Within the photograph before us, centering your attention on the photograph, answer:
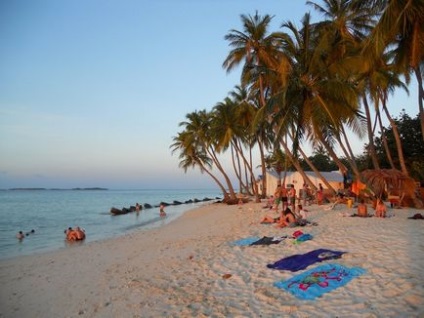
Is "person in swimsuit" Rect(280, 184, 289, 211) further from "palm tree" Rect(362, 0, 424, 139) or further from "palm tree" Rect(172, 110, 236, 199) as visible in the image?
"palm tree" Rect(172, 110, 236, 199)

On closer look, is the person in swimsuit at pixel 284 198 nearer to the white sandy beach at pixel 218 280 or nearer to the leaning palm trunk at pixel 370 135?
the white sandy beach at pixel 218 280

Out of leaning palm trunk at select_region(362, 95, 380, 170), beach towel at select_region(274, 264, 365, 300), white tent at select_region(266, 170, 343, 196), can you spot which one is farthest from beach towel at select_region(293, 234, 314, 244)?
white tent at select_region(266, 170, 343, 196)

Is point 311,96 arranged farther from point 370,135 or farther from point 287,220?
point 287,220

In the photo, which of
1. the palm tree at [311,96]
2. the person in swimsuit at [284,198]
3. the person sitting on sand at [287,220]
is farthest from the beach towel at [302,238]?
the palm tree at [311,96]

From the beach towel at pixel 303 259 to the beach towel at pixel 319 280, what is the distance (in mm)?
379

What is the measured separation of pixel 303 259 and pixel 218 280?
1.82 m

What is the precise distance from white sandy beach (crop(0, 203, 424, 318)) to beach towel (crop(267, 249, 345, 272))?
0.68 ft

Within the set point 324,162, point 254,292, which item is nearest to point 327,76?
point 254,292

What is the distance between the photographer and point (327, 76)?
16531mm

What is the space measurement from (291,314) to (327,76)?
46.5 feet

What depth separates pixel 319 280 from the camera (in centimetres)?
557

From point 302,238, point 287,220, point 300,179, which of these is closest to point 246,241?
point 302,238

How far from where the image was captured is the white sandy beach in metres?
4.88

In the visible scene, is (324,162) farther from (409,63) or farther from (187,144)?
(409,63)
